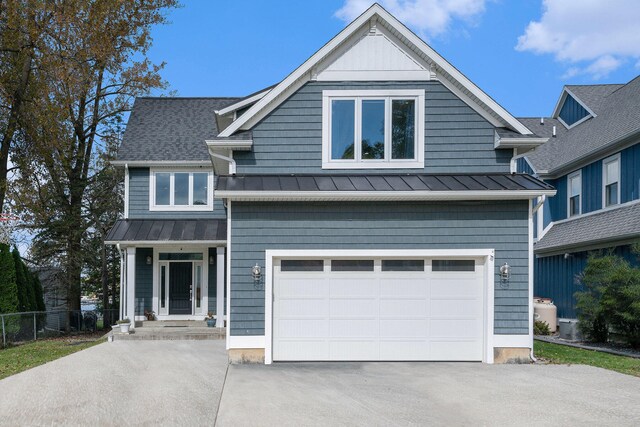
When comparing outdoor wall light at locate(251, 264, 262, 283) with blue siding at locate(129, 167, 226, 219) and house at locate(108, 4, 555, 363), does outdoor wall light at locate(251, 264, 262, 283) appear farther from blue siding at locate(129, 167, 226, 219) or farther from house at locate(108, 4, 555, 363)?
blue siding at locate(129, 167, 226, 219)

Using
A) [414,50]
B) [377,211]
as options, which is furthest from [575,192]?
[377,211]

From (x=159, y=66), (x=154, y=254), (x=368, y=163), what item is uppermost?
(x=159, y=66)

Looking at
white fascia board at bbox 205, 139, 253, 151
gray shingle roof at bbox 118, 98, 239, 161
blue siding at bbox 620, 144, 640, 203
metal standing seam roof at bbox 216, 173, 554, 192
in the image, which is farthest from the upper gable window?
gray shingle roof at bbox 118, 98, 239, 161

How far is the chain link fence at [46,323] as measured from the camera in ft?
53.4

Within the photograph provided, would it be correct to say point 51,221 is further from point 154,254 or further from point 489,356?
point 489,356

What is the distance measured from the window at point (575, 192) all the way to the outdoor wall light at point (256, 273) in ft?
40.5

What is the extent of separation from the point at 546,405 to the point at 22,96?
68.7 ft

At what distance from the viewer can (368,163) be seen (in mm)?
11672

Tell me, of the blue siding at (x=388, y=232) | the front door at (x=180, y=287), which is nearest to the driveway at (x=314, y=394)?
the blue siding at (x=388, y=232)

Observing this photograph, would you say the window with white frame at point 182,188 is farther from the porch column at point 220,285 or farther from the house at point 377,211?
the house at point 377,211

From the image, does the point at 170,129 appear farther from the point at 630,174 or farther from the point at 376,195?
the point at 630,174

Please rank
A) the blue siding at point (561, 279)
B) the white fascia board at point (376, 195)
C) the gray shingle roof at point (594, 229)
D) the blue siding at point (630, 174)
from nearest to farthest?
the white fascia board at point (376, 195), the gray shingle roof at point (594, 229), the blue siding at point (630, 174), the blue siding at point (561, 279)

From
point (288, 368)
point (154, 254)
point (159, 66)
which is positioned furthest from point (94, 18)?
point (288, 368)

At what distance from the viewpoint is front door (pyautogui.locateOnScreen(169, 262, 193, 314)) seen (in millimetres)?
18016
